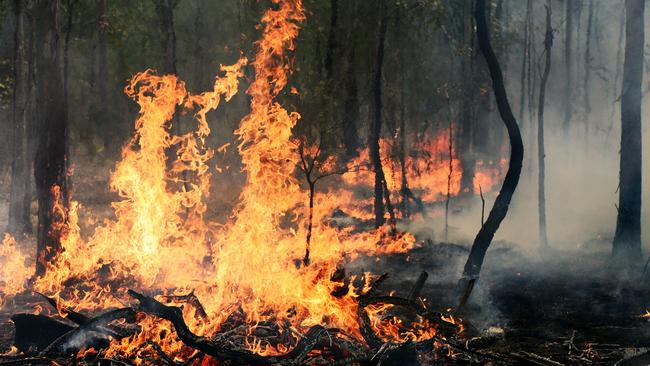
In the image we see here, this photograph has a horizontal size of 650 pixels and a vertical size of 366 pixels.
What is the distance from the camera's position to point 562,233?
2305 cm

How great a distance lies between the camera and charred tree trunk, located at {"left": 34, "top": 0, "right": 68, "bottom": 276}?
14.6 meters

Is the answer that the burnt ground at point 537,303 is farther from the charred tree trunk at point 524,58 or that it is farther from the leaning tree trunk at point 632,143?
the charred tree trunk at point 524,58

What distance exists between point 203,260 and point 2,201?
12.7m

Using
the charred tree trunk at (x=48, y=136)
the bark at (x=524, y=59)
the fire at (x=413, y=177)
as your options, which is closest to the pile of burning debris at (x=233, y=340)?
the charred tree trunk at (x=48, y=136)

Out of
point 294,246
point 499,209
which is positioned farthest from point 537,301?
point 294,246

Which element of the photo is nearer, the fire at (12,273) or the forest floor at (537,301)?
the forest floor at (537,301)

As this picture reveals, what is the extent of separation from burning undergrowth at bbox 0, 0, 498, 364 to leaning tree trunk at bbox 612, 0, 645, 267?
19.1 ft

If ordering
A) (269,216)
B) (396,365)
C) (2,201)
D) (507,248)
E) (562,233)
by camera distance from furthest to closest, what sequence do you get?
(2,201)
(562,233)
(507,248)
(269,216)
(396,365)

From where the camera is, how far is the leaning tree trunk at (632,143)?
17219 mm

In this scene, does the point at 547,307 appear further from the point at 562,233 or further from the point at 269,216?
the point at 562,233

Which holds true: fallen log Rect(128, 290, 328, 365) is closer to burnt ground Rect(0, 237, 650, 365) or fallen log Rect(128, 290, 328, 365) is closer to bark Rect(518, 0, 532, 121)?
burnt ground Rect(0, 237, 650, 365)

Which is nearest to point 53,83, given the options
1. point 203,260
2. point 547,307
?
point 203,260

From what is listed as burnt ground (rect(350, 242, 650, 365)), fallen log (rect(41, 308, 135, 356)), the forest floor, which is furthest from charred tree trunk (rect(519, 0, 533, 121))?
fallen log (rect(41, 308, 135, 356))

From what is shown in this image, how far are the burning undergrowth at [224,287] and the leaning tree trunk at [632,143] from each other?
5823mm
